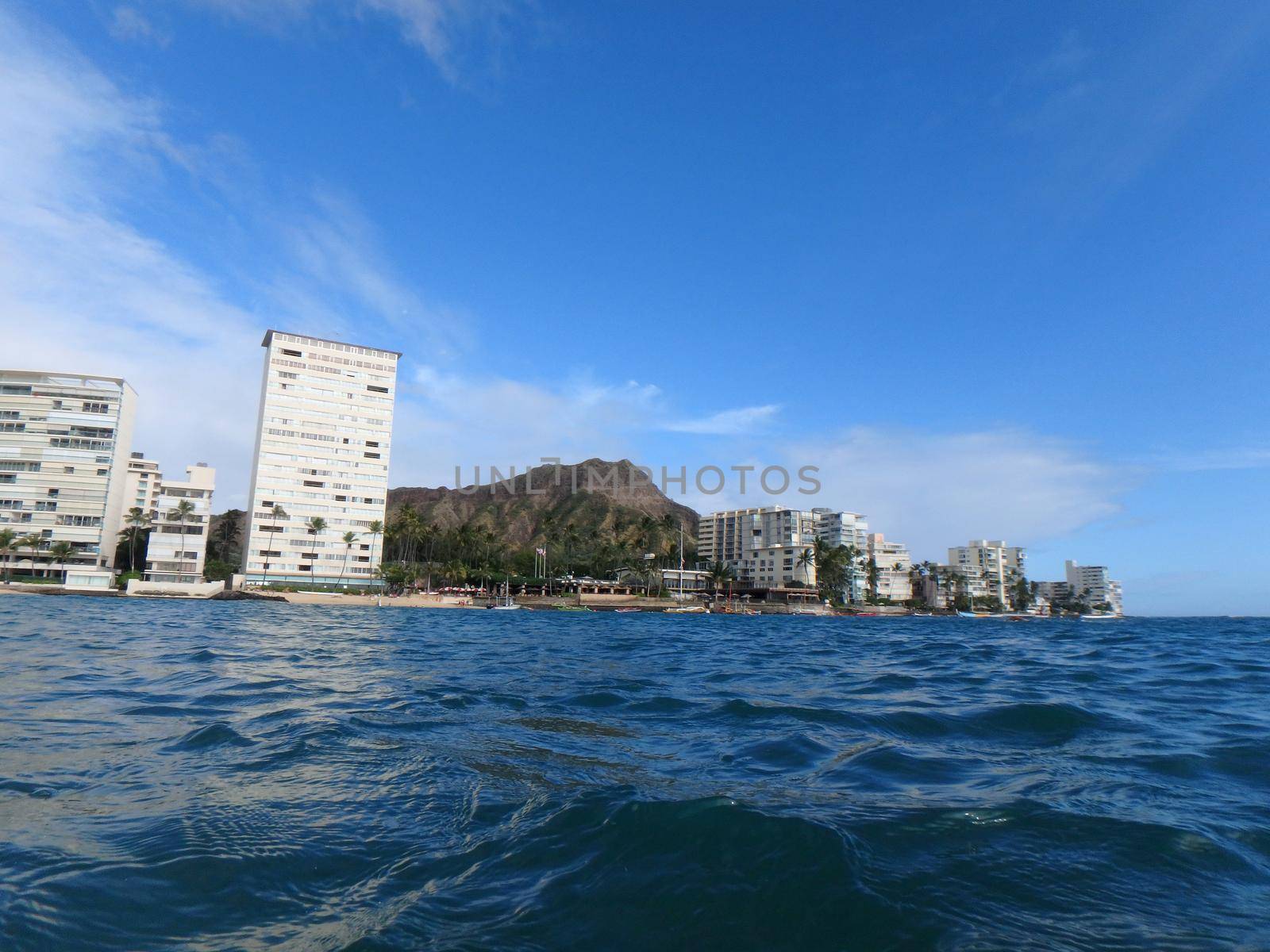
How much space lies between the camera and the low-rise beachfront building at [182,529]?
279ft

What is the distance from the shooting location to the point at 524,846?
4.29 metres

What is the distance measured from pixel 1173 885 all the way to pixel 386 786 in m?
5.36

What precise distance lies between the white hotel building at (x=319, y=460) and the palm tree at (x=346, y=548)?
125 mm

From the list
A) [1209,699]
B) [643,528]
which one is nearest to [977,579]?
[643,528]

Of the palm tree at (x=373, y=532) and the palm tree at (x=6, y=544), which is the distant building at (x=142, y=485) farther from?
the palm tree at (x=373, y=532)

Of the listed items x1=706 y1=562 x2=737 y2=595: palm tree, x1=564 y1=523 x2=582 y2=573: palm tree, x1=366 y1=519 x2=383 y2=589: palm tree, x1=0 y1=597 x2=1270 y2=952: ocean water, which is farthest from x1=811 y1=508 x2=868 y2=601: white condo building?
x1=0 y1=597 x2=1270 y2=952: ocean water

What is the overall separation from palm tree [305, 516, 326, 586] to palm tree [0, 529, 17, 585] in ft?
109

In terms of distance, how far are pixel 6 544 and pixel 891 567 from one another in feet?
579

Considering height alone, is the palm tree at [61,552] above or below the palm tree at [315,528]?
below

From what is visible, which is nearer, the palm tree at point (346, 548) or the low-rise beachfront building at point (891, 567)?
the palm tree at point (346, 548)

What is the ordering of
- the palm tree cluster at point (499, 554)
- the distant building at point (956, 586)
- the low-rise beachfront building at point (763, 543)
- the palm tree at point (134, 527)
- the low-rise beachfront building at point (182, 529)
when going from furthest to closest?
1. the distant building at point (956, 586)
2. the low-rise beachfront building at point (763, 543)
3. the palm tree cluster at point (499, 554)
4. the palm tree at point (134, 527)
5. the low-rise beachfront building at point (182, 529)

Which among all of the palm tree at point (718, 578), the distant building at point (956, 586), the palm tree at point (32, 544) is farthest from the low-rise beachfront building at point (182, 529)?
the distant building at point (956, 586)

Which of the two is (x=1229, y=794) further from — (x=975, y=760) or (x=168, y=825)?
(x=168, y=825)

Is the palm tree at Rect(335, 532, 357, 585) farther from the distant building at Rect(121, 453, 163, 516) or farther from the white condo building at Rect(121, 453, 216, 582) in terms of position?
the distant building at Rect(121, 453, 163, 516)
